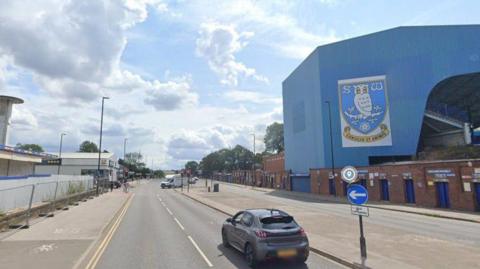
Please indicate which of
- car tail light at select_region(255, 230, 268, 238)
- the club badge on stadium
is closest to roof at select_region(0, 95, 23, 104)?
the club badge on stadium

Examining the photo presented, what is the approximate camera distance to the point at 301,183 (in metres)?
61.3

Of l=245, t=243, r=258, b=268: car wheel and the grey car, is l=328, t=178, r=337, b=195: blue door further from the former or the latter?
l=245, t=243, r=258, b=268: car wheel

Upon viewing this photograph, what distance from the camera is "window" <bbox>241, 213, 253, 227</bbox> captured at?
1144 cm

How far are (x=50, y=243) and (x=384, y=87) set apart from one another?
152 feet

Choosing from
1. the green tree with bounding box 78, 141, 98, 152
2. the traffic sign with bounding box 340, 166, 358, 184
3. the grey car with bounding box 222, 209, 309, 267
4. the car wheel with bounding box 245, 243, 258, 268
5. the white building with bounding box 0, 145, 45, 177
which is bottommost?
the car wheel with bounding box 245, 243, 258, 268

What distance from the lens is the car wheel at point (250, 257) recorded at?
10266 mm

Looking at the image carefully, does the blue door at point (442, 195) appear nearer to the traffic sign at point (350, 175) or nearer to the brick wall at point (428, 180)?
the brick wall at point (428, 180)

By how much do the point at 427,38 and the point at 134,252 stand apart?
163ft

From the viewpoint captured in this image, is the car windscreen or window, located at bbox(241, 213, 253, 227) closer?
the car windscreen

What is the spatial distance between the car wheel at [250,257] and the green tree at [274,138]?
124m

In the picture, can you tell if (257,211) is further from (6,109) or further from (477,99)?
(477,99)

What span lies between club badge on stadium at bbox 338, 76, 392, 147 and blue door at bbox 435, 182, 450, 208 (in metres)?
19.0

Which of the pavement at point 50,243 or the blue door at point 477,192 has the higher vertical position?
the blue door at point 477,192

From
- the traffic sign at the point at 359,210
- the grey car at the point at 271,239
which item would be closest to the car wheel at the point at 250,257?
the grey car at the point at 271,239
